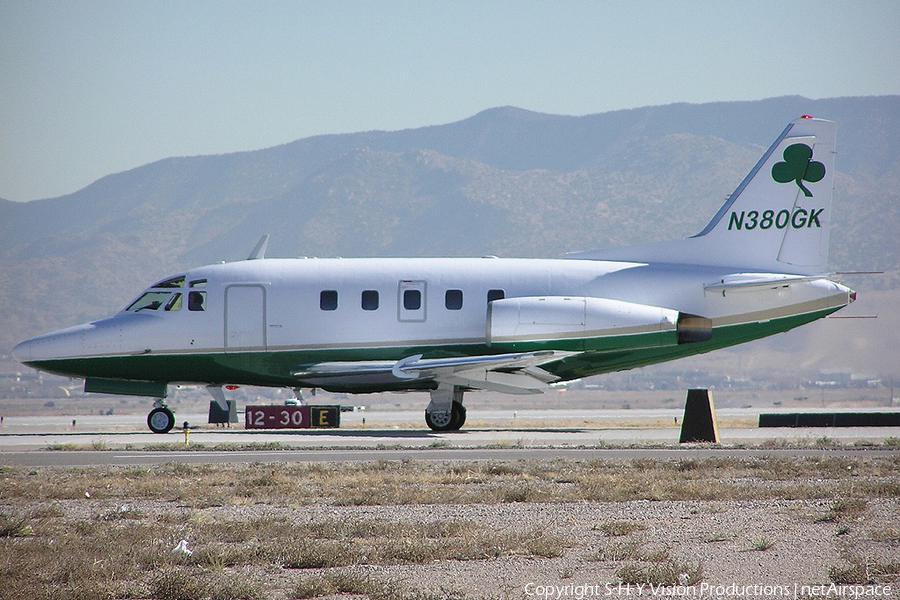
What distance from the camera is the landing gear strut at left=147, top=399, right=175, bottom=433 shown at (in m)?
31.6

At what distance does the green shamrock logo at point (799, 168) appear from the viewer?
31.2 metres

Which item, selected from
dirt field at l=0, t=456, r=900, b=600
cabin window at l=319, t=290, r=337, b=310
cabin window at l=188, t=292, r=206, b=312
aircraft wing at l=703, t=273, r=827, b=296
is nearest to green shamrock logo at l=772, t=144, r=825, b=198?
aircraft wing at l=703, t=273, r=827, b=296

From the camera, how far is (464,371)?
1156 inches

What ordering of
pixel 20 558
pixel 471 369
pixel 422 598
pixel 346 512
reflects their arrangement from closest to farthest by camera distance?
pixel 422 598 → pixel 20 558 → pixel 346 512 → pixel 471 369

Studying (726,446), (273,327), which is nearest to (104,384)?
(273,327)

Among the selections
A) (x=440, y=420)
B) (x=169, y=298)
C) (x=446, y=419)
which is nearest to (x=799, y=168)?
(x=446, y=419)

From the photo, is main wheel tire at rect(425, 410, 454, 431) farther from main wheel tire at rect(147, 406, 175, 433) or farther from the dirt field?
the dirt field

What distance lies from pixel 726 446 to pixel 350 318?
36.1 feet

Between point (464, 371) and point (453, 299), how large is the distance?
2.22 metres

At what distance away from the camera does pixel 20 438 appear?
2992cm

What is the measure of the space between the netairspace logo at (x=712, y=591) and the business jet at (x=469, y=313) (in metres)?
19.3

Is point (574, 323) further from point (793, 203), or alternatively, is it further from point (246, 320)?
point (246, 320)

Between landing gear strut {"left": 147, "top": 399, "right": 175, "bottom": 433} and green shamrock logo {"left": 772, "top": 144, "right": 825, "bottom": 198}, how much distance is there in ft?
63.0

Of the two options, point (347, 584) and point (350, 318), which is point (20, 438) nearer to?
point (350, 318)
